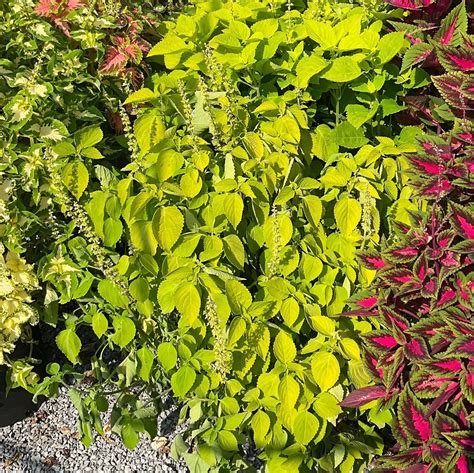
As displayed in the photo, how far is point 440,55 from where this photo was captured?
1.67 metres

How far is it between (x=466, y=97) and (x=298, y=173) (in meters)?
A: 0.50

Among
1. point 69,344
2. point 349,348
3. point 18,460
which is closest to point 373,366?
point 349,348

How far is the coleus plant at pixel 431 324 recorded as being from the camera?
5.25 feet

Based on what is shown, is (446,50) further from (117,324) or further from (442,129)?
(117,324)

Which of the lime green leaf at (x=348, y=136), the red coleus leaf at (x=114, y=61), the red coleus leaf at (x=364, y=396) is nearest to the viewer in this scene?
the red coleus leaf at (x=364, y=396)

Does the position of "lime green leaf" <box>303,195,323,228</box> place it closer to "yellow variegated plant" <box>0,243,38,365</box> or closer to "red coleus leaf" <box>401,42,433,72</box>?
"red coleus leaf" <box>401,42,433,72</box>

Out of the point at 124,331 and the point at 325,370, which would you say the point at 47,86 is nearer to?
the point at 124,331

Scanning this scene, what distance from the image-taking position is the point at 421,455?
66.4 inches

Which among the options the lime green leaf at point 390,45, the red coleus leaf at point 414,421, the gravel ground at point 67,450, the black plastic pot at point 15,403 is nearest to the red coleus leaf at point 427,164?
the lime green leaf at point 390,45

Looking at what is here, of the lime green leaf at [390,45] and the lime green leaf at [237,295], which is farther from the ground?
the lime green leaf at [390,45]

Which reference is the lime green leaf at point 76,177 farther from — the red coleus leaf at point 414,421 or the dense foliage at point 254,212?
the red coleus leaf at point 414,421

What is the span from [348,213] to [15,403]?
4.78 feet

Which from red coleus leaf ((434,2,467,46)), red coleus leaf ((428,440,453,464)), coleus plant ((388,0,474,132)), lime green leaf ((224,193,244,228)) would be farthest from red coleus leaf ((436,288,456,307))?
red coleus leaf ((434,2,467,46))

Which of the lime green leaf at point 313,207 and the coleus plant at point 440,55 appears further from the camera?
the lime green leaf at point 313,207
